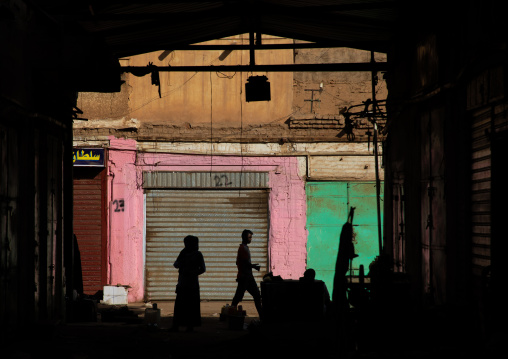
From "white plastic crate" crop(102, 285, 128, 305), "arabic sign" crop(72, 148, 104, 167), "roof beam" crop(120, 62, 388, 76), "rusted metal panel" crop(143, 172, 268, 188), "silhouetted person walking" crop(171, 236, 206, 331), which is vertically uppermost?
"roof beam" crop(120, 62, 388, 76)

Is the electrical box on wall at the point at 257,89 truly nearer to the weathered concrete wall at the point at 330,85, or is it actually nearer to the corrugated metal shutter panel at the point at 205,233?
the weathered concrete wall at the point at 330,85

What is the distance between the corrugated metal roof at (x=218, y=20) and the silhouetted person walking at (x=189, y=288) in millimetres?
3473

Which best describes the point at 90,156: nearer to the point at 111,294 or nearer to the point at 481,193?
the point at 111,294

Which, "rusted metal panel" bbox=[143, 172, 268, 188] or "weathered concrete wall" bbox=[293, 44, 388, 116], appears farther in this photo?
"weathered concrete wall" bbox=[293, 44, 388, 116]

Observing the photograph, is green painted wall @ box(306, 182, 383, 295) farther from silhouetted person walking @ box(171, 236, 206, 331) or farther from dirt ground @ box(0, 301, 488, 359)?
dirt ground @ box(0, 301, 488, 359)

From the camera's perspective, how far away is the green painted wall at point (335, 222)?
1934 centimetres

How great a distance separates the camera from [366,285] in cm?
924

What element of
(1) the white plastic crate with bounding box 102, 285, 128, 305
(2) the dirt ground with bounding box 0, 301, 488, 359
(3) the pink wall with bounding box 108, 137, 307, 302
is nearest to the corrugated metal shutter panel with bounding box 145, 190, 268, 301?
(3) the pink wall with bounding box 108, 137, 307, 302

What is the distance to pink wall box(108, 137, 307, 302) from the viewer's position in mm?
19156

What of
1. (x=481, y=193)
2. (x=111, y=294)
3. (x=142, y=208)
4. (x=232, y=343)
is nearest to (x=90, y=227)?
(x=142, y=208)

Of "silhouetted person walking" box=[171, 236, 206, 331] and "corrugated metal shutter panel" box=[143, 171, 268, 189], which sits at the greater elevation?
"corrugated metal shutter panel" box=[143, 171, 268, 189]

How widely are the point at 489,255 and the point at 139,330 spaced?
19.2ft

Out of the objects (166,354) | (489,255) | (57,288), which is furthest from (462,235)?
(57,288)

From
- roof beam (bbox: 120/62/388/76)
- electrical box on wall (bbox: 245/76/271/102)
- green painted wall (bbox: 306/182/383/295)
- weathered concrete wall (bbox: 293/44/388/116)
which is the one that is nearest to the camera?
roof beam (bbox: 120/62/388/76)
